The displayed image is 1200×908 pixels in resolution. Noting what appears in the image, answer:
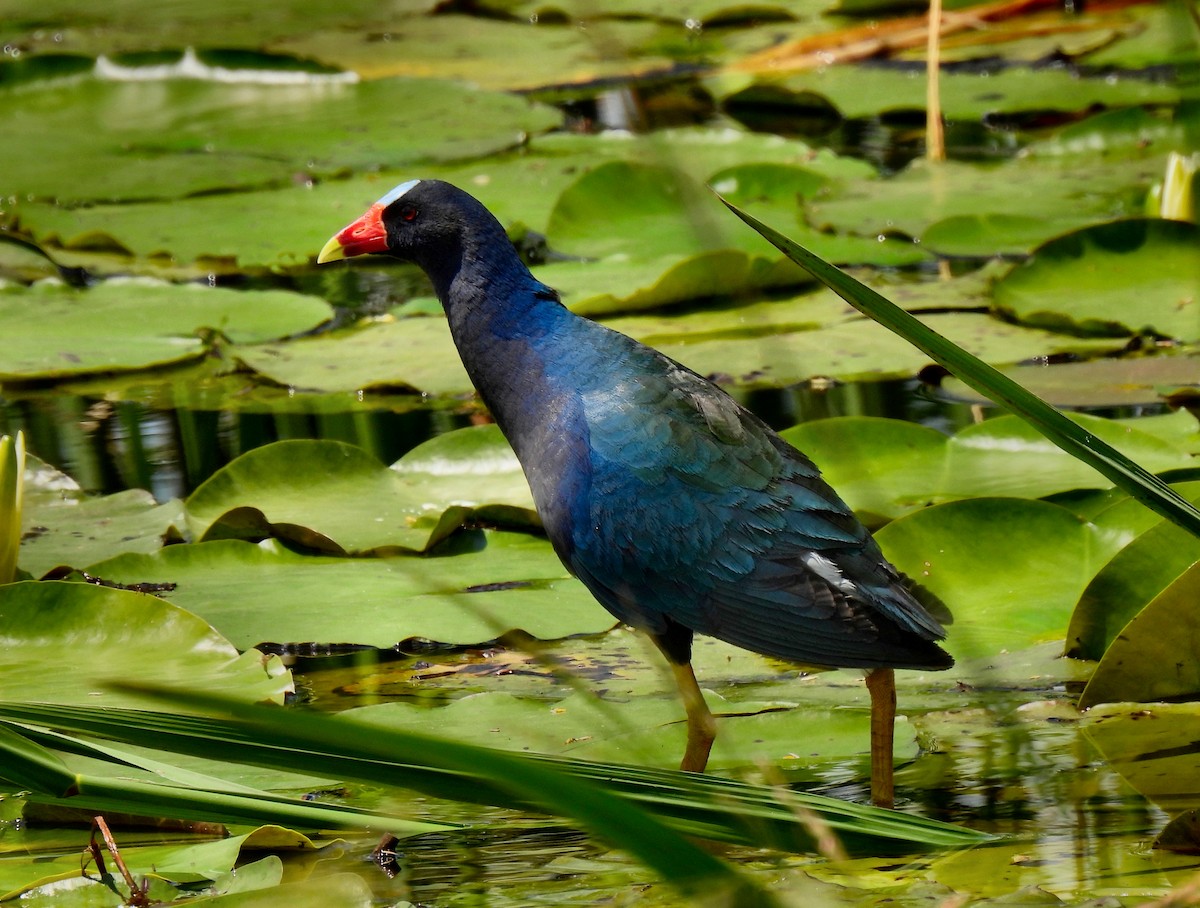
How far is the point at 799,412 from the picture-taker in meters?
3.29

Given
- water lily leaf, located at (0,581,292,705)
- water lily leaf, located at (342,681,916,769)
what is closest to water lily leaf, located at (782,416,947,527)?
water lily leaf, located at (342,681,916,769)

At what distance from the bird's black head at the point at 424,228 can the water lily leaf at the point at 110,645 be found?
2.11 feet

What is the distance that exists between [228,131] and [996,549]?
3.64 metres

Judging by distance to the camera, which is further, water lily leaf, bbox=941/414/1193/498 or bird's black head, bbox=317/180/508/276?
water lily leaf, bbox=941/414/1193/498

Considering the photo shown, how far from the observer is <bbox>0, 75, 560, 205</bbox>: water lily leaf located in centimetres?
466

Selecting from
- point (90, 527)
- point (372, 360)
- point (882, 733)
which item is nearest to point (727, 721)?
point (882, 733)

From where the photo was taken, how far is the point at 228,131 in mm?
5184

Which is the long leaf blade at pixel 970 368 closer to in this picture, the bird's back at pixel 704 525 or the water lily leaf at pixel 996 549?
the bird's back at pixel 704 525

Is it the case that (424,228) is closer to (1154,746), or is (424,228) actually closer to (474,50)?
(1154,746)

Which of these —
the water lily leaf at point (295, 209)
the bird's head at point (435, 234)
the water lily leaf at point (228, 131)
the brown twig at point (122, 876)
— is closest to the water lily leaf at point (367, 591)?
the bird's head at point (435, 234)

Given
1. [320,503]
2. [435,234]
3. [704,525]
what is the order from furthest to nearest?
[320,503] < [435,234] < [704,525]

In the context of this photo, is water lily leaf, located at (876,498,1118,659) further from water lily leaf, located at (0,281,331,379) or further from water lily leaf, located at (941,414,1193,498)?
water lily leaf, located at (0,281,331,379)

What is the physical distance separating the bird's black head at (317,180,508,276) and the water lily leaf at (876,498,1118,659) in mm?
786

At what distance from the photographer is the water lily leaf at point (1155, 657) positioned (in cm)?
187
